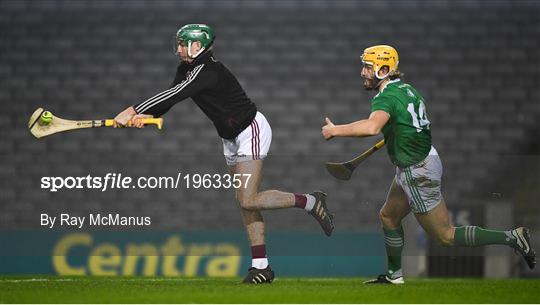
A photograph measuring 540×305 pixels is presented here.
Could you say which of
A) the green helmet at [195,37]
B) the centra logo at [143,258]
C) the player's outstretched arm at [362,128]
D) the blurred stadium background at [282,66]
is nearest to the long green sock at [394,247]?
the player's outstretched arm at [362,128]

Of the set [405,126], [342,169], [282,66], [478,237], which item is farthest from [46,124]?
[282,66]

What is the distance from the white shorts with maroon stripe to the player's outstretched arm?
1.98 ft

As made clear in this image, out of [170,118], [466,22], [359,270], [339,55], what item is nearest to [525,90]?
[466,22]

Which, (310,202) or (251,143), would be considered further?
(310,202)

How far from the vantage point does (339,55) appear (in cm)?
1289

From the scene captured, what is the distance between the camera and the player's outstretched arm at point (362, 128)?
6949 mm

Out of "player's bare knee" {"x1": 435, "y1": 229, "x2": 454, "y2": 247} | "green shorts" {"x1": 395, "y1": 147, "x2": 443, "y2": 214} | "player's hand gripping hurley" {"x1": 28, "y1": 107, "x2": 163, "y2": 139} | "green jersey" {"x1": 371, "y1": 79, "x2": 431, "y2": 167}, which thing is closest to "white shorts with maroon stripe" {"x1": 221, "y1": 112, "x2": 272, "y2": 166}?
"green jersey" {"x1": 371, "y1": 79, "x2": 431, "y2": 167}

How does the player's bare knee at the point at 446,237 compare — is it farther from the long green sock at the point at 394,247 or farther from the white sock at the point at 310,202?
the white sock at the point at 310,202

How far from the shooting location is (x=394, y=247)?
299 inches

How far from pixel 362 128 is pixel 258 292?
1054mm

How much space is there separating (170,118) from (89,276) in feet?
13.7

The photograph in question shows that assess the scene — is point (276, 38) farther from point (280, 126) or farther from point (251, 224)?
point (251, 224)

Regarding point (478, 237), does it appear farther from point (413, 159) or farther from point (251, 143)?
point (251, 143)

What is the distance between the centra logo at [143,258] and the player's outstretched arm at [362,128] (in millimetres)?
1663
